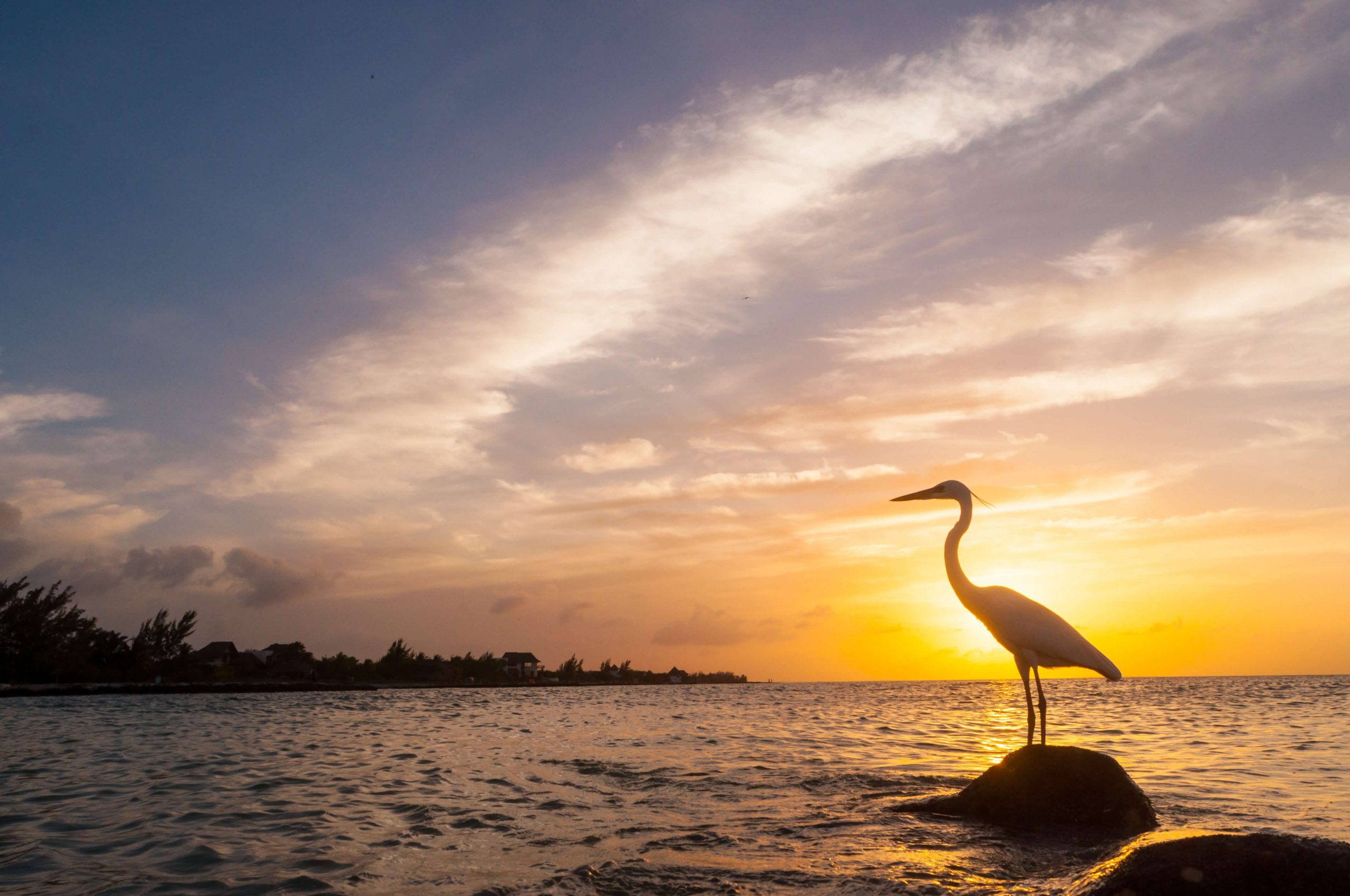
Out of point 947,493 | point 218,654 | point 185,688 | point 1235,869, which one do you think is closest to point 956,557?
point 947,493

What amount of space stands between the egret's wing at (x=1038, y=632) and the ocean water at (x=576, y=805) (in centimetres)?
229

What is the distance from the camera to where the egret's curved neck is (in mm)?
12398

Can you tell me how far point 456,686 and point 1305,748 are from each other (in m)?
101

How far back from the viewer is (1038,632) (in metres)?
11.6

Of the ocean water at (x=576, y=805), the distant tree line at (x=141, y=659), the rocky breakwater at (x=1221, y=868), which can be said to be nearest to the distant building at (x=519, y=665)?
the distant tree line at (x=141, y=659)

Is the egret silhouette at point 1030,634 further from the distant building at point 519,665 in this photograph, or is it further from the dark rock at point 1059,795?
the distant building at point 519,665

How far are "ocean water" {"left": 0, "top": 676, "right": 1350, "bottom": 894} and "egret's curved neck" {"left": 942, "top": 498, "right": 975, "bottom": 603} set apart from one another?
3.34 meters

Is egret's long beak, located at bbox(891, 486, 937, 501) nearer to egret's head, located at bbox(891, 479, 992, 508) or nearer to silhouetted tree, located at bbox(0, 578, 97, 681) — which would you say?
egret's head, located at bbox(891, 479, 992, 508)

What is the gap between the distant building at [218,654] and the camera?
96812 mm

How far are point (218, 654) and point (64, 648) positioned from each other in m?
23.8

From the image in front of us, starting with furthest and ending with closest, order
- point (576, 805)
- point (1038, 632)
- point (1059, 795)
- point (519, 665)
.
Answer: point (519, 665) < point (576, 805) < point (1038, 632) < point (1059, 795)

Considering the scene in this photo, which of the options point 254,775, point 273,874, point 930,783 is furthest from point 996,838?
point 254,775

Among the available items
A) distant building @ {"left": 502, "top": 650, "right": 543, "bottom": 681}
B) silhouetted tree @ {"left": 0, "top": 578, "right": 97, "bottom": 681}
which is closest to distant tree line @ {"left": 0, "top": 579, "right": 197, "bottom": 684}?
silhouetted tree @ {"left": 0, "top": 578, "right": 97, "bottom": 681}

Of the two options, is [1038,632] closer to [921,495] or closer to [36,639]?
[921,495]
